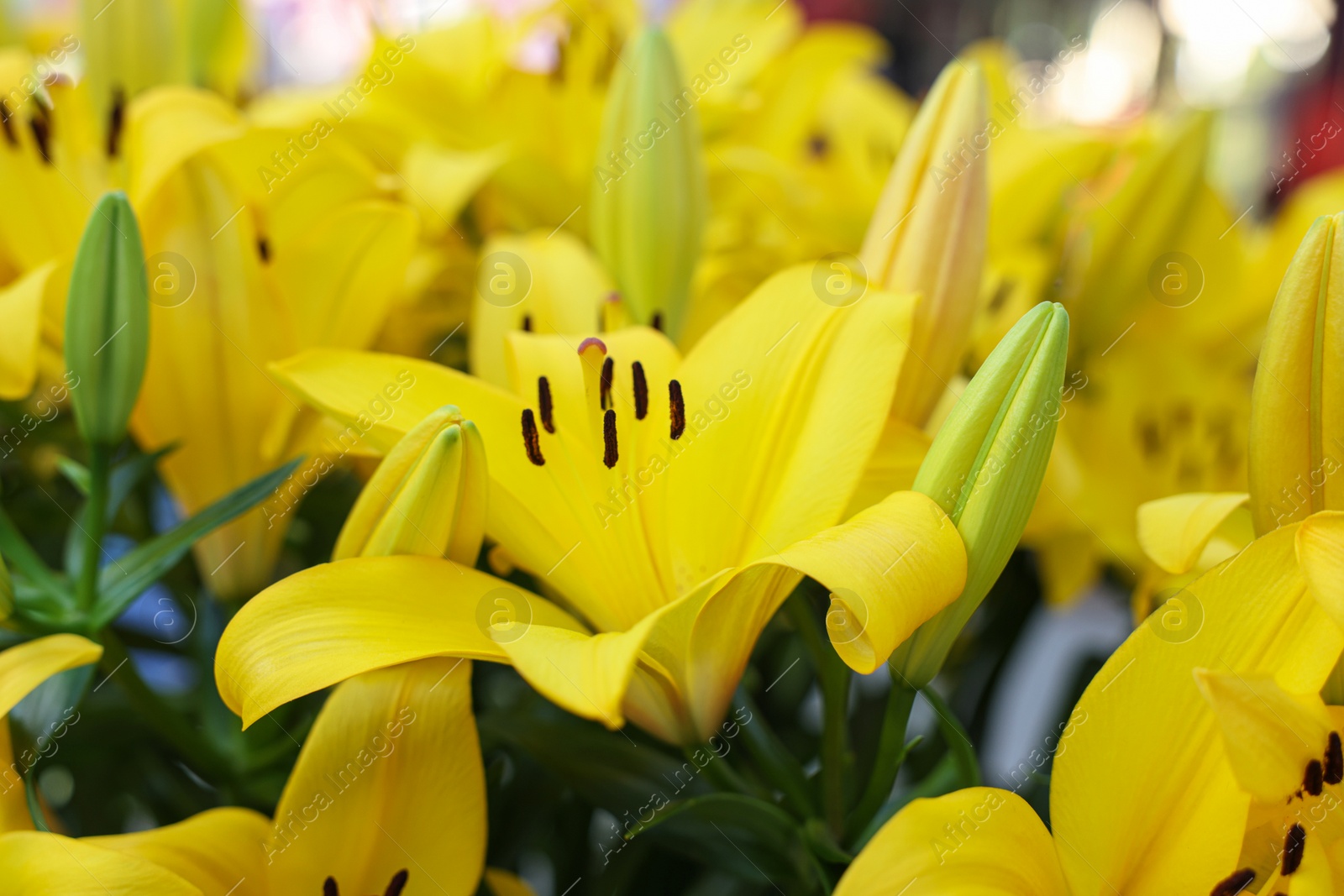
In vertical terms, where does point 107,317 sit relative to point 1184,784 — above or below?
above

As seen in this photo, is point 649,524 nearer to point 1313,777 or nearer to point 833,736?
point 833,736

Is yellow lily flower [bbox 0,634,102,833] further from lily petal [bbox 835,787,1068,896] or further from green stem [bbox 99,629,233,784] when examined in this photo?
lily petal [bbox 835,787,1068,896]

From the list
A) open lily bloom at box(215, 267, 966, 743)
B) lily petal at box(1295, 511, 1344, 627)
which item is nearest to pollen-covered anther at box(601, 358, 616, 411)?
open lily bloom at box(215, 267, 966, 743)

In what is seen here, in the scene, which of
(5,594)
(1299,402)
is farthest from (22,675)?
(1299,402)

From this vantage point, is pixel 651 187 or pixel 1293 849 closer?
pixel 1293 849

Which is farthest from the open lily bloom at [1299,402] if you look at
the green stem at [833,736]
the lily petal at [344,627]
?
the lily petal at [344,627]

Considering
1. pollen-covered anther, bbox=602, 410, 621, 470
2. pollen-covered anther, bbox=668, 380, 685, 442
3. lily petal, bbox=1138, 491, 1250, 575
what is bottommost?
lily petal, bbox=1138, 491, 1250, 575

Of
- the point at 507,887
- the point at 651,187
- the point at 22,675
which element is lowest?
the point at 507,887
